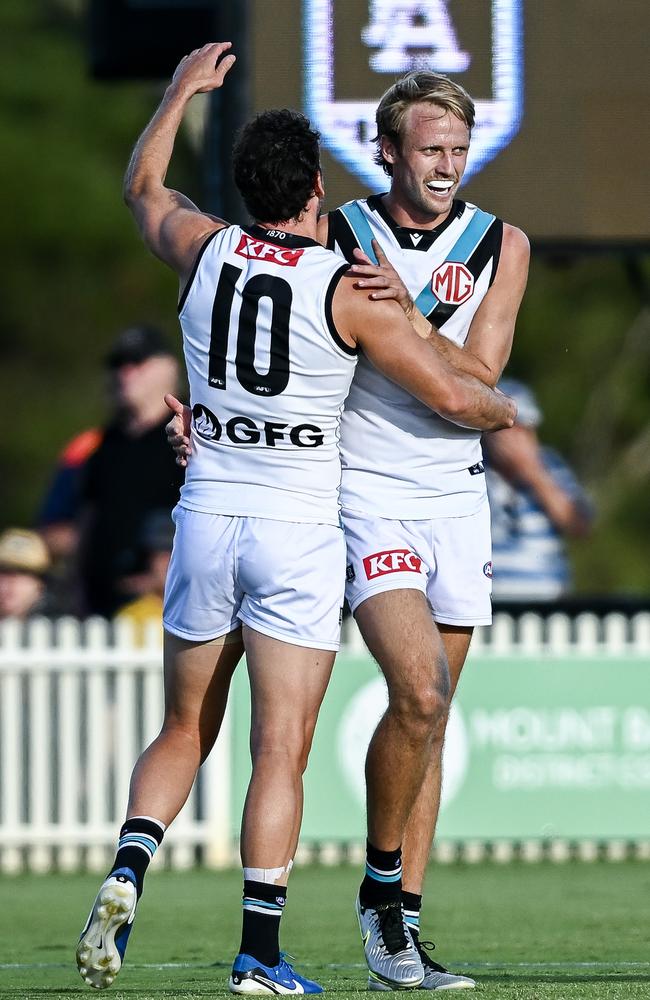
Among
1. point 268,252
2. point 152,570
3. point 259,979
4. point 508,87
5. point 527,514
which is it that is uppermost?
point 508,87

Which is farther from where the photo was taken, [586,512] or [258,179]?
[586,512]

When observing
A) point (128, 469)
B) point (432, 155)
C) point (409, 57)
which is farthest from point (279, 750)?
point (128, 469)

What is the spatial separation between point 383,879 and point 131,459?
4.80 meters

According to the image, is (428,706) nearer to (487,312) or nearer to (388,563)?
(388,563)

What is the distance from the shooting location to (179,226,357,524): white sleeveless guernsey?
16.0 feet

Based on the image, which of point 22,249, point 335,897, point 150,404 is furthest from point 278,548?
point 22,249

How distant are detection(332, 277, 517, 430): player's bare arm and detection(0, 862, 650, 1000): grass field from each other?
1506 mm

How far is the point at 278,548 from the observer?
4902mm

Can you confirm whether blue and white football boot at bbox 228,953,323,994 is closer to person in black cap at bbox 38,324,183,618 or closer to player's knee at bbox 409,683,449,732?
player's knee at bbox 409,683,449,732

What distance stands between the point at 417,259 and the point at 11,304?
72.4 feet

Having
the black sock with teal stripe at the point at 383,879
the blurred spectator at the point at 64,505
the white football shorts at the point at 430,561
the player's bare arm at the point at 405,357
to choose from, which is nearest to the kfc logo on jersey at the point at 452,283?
the player's bare arm at the point at 405,357

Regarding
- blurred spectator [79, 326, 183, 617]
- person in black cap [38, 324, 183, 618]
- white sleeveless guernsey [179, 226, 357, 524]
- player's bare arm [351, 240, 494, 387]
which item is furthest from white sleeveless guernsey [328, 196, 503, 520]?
blurred spectator [79, 326, 183, 617]

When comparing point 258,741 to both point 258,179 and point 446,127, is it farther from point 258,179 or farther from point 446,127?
point 446,127

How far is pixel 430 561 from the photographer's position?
17.7 ft
